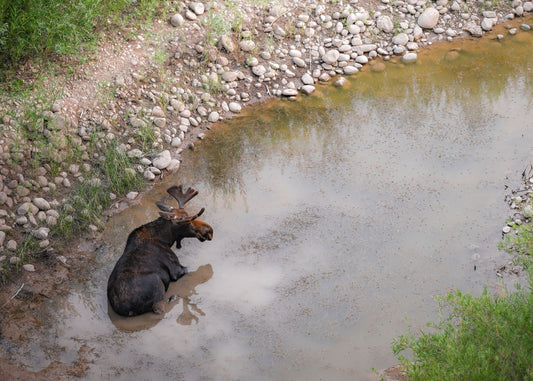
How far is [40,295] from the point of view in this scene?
21.8 ft

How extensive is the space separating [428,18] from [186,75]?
184 inches

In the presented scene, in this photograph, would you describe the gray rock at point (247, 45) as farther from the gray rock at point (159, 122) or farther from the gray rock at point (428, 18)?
the gray rock at point (428, 18)

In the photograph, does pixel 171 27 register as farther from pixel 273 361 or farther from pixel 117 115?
pixel 273 361

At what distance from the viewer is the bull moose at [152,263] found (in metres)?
6.29

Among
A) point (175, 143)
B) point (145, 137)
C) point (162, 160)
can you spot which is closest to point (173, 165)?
point (162, 160)

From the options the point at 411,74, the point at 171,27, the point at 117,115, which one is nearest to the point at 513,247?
the point at 411,74

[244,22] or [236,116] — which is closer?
[236,116]

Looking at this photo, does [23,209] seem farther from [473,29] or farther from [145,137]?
[473,29]

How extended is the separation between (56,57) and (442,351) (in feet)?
22.9

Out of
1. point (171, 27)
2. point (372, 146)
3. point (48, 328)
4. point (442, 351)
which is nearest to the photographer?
point (442, 351)

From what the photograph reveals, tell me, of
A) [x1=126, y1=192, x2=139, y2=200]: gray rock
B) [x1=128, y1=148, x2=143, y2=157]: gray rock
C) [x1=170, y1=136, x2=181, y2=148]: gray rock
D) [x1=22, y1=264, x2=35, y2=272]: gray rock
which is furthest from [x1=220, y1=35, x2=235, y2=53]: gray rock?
[x1=22, y1=264, x2=35, y2=272]: gray rock

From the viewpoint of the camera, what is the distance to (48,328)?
6266 mm

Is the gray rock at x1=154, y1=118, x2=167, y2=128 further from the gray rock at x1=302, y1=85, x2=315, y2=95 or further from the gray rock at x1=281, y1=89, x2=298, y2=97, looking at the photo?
the gray rock at x1=302, y1=85, x2=315, y2=95

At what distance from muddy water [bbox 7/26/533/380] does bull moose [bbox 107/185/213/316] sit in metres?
0.22
